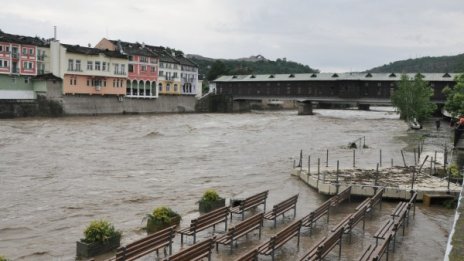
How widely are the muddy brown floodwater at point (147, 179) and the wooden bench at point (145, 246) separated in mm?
664

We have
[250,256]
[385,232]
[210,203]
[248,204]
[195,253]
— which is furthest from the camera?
[210,203]

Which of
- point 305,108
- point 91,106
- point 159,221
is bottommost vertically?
point 159,221

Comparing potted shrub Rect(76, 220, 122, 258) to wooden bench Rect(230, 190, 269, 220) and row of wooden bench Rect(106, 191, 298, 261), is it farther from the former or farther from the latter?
wooden bench Rect(230, 190, 269, 220)

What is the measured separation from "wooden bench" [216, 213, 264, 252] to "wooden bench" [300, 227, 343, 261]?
1850 mm

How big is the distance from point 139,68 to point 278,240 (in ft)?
236

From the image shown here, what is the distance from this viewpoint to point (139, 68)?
260 feet

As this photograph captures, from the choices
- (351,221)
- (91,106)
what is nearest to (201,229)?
(351,221)

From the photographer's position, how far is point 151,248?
10.0m

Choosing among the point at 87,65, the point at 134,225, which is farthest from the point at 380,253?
the point at 87,65

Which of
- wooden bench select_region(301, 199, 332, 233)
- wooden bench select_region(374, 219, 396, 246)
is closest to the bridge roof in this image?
wooden bench select_region(301, 199, 332, 233)

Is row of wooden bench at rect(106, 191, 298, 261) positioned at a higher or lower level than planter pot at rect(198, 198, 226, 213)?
higher

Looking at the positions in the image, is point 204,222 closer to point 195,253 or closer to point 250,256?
point 195,253

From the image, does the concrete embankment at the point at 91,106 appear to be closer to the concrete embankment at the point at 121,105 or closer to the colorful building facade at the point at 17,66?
the concrete embankment at the point at 121,105

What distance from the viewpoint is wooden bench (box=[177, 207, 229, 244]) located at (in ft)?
37.7
